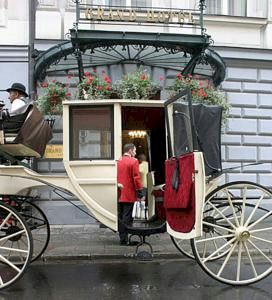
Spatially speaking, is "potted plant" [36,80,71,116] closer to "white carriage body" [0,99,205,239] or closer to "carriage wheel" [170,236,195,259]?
"white carriage body" [0,99,205,239]

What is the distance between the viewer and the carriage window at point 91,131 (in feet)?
22.9

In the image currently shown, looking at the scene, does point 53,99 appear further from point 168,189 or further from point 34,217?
point 168,189

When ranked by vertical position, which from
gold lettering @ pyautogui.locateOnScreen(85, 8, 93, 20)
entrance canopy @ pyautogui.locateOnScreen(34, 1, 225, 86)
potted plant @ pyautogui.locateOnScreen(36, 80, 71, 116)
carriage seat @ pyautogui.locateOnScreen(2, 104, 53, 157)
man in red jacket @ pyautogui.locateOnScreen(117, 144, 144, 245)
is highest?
gold lettering @ pyautogui.locateOnScreen(85, 8, 93, 20)

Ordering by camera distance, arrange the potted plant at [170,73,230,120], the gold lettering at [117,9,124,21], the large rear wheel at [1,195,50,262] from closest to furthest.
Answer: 1. the large rear wheel at [1,195,50,262]
2. the potted plant at [170,73,230,120]
3. the gold lettering at [117,9,124,21]

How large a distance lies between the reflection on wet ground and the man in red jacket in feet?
2.61

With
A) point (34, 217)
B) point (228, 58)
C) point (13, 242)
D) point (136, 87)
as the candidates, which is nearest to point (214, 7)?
point (228, 58)

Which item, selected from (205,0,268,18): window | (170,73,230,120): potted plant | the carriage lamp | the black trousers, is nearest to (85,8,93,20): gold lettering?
(170,73,230,120): potted plant

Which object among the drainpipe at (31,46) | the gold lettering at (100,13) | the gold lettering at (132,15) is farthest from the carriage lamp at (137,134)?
the gold lettering at (132,15)

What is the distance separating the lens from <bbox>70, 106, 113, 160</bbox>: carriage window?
6.98m

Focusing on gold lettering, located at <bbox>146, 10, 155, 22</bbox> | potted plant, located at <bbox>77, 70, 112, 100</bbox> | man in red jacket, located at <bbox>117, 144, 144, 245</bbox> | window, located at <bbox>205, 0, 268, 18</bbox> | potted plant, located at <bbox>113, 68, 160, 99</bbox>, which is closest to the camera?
man in red jacket, located at <bbox>117, 144, 144, 245</bbox>

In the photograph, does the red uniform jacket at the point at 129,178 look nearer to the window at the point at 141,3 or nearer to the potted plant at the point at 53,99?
the potted plant at the point at 53,99

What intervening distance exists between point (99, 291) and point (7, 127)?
2.40 meters

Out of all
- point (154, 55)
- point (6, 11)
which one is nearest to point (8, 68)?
point (6, 11)

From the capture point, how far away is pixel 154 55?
1209cm
